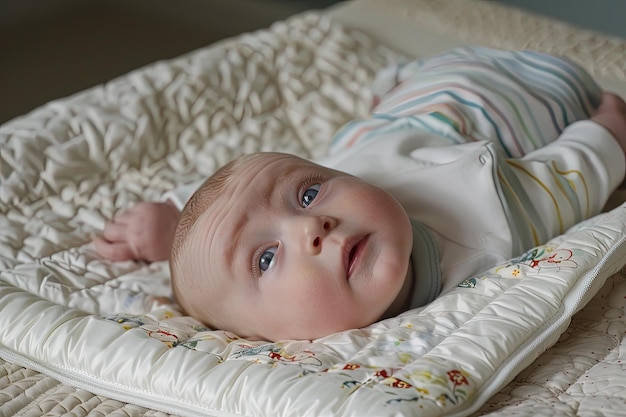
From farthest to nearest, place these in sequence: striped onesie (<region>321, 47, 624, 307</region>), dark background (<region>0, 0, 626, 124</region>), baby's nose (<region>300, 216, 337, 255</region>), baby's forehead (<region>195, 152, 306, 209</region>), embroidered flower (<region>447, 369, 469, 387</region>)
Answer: dark background (<region>0, 0, 626, 124</region>)
striped onesie (<region>321, 47, 624, 307</region>)
baby's forehead (<region>195, 152, 306, 209</region>)
baby's nose (<region>300, 216, 337, 255</region>)
embroidered flower (<region>447, 369, 469, 387</region>)

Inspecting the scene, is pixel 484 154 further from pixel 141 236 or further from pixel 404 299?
pixel 141 236

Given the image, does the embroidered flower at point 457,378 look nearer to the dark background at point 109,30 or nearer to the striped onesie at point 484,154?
the striped onesie at point 484,154

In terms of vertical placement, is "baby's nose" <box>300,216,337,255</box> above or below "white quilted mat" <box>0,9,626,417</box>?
above

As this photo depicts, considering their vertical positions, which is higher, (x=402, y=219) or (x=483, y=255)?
(x=402, y=219)

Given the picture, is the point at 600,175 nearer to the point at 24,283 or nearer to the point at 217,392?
the point at 217,392

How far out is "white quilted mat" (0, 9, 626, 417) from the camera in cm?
106

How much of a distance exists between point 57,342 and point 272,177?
362mm

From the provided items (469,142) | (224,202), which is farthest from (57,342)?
(469,142)

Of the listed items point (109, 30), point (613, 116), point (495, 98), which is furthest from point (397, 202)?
point (109, 30)

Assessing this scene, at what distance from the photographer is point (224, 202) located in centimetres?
130

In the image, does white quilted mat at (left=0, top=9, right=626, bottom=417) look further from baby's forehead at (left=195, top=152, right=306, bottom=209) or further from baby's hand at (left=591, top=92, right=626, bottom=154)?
baby's hand at (left=591, top=92, right=626, bottom=154)

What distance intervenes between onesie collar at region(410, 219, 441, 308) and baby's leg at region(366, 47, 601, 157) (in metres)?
0.30

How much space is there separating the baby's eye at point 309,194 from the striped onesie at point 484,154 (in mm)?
173

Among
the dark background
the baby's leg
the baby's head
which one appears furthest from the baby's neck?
the dark background
